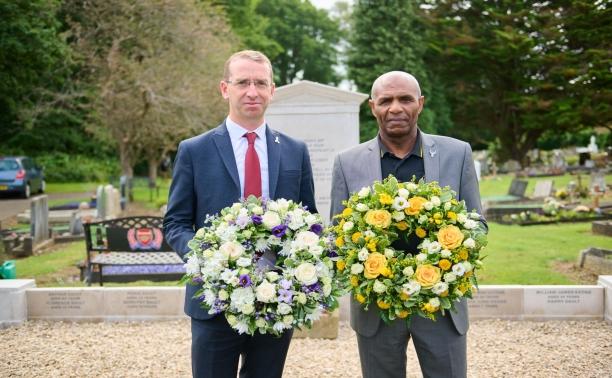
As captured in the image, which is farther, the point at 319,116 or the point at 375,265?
the point at 319,116

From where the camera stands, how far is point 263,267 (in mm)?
2727

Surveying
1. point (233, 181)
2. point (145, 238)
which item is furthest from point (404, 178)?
point (145, 238)

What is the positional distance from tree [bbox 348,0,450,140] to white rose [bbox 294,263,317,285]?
3188 centimetres

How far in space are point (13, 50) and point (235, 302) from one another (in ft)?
60.3

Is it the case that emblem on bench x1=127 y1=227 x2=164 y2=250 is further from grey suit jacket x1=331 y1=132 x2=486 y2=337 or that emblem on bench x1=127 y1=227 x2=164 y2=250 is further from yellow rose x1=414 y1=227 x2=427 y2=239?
yellow rose x1=414 y1=227 x2=427 y2=239

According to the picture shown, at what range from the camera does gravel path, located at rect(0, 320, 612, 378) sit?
527 cm

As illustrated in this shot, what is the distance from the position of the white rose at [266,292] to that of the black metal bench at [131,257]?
546cm

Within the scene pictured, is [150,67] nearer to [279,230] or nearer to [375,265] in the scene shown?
[279,230]

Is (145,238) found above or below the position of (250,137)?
below

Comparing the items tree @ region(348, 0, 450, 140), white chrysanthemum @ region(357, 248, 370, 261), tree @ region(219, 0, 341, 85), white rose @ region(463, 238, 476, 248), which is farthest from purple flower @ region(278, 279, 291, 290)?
tree @ region(219, 0, 341, 85)

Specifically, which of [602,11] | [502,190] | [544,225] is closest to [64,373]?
[544,225]

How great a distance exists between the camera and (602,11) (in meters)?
18.5

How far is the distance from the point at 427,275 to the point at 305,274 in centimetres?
58

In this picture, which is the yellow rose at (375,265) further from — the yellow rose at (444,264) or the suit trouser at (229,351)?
the suit trouser at (229,351)
